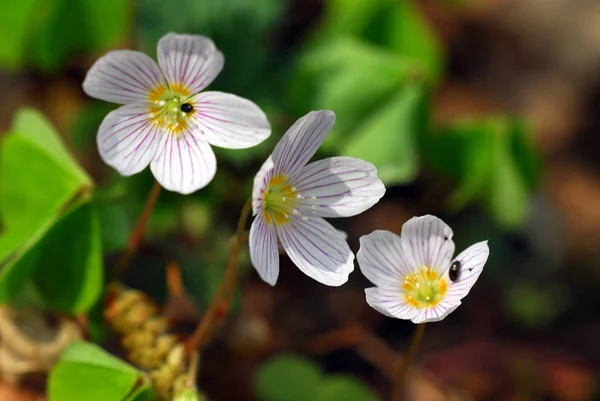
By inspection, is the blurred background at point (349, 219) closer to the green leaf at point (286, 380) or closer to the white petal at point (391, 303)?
the green leaf at point (286, 380)

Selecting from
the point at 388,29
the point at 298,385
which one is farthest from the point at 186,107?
the point at 388,29

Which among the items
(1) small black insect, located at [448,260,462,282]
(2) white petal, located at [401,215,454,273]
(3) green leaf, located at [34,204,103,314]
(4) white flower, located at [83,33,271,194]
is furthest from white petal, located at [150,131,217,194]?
(1) small black insect, located at [448,260,462,282]

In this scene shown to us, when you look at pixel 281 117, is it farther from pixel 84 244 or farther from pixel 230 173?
pixel 84 244

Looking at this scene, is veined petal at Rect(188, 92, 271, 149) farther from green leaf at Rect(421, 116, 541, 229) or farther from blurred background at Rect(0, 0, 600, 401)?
green leaf at Rect(421, 116, 541, 229)

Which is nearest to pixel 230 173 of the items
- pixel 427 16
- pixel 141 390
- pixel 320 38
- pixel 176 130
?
pixel 320 38

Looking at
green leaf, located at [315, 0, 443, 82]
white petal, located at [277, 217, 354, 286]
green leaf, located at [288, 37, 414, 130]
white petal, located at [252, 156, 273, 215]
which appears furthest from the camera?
green leaf, located at [315, 0, 443, 82]

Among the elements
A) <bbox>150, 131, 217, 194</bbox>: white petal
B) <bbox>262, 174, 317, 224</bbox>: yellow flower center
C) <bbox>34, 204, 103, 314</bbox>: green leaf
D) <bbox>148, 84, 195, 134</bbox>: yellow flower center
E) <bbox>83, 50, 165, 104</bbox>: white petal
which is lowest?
<bbox>34, 204, 103, 314</bbox>: green leaf
